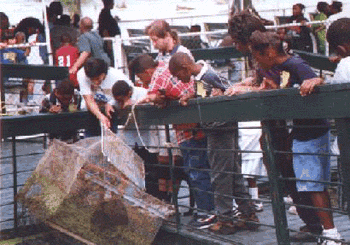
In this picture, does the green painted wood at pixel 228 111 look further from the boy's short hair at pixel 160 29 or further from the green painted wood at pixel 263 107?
the boy's short hair at pixel 160 29

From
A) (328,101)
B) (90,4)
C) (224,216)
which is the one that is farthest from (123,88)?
(90,4)

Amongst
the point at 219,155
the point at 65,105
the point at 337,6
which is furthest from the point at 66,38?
the point at 219,155

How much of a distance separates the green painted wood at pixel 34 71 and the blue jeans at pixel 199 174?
12.9 feet

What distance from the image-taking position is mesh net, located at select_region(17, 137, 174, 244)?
608cm

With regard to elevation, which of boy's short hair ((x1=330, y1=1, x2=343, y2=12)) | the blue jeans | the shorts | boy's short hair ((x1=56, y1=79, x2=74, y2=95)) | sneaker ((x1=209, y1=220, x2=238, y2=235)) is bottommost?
sneaker ((x1=209, y1=220, x2=238, y2=235))

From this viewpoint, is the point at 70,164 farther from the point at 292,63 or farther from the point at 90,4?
the point at 90,4

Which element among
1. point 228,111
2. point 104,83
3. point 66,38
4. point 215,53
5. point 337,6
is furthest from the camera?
point 337,6

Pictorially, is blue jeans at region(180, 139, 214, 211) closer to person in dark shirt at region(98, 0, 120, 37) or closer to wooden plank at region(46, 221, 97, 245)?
wooden plank at region(46, 221, 97, 245)

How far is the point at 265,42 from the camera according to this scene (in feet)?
16.7

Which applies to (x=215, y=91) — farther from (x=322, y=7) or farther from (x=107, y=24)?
(x=322, y=7)

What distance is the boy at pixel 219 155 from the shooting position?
5867 millimetres

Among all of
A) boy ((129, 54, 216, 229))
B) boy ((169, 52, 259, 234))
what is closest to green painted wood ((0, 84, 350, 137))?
boy ((129, 54, 216, 229))

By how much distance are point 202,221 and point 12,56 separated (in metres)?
7.21

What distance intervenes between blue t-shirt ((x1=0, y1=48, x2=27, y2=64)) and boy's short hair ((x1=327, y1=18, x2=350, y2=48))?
7.89 metres
